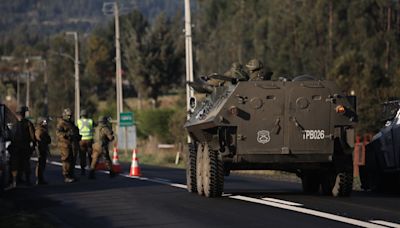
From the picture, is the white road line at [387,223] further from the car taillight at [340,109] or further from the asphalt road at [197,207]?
the car taillight at [340,109]

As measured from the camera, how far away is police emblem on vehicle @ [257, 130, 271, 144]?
16828 millimetres

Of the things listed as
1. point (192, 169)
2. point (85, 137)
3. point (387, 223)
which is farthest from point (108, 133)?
point (387, 223)

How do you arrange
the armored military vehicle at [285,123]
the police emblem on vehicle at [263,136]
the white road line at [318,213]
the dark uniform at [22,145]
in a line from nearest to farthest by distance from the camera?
the white road line at [318,213], the armored military vehicle at [285,123], the police emblem on vehicle at [263,136], the dark uniform at [22,145]

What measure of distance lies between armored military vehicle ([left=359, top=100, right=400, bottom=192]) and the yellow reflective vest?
10075 millimetres

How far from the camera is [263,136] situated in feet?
55.3

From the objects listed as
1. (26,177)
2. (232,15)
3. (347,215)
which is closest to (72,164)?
(26,177)

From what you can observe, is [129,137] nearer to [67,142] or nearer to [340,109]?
[67,142]

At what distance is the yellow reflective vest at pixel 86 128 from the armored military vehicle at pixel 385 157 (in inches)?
397

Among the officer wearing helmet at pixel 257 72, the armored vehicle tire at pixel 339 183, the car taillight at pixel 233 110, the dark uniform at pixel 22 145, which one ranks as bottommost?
the armored vehicle tire at pixel 339 183

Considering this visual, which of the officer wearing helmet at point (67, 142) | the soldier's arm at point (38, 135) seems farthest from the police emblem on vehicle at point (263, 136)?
the soldier's arm at point (38, 135)

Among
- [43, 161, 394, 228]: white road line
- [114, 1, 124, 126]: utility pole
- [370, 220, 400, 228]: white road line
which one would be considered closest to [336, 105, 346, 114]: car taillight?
[43, 161, 394, 228]: white road line

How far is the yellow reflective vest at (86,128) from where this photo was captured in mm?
28281

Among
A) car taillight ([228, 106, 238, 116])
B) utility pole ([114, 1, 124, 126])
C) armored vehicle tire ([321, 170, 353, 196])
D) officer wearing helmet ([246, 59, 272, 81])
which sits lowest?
armored vehicle tire ([321, 170, 353, 196])

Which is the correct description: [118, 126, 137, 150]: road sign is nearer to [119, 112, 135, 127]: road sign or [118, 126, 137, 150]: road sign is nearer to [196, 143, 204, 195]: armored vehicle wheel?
[119, 112, 135, 127]: road sign
